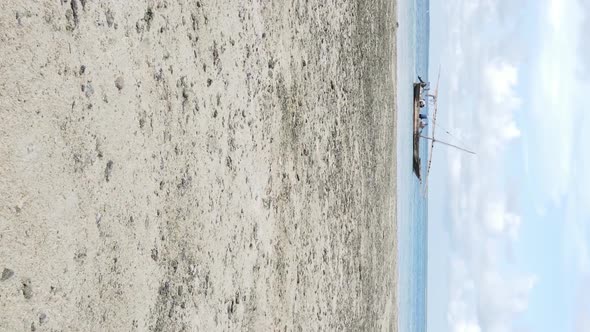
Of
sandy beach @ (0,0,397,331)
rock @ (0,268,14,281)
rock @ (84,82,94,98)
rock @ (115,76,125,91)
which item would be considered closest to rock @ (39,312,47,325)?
sandy beach @ (0,0,397,331)

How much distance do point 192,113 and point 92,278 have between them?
40.9 inches

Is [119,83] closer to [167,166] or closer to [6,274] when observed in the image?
[167,166]

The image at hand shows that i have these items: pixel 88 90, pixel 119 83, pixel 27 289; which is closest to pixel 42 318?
pixel 27 289

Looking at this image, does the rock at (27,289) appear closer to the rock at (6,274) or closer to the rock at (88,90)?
the rock at (6,274)

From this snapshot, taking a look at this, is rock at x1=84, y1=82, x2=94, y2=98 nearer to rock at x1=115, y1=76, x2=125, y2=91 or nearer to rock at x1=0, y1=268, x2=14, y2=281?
rock at x1=115, y1=76, x2=125, y2=91

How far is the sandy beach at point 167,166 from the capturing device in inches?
76.4

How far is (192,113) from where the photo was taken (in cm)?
299

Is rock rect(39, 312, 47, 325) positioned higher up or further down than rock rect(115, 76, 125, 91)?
further down

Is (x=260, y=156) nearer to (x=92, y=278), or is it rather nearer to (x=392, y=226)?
(x=92, y=278)

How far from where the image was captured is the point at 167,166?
9.03 feet

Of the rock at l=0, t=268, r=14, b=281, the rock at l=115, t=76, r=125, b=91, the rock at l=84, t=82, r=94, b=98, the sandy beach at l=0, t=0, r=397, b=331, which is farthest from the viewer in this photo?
the rock at l=115, t=76, r=125, b=91

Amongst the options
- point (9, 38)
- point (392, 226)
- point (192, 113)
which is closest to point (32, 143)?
point (9, 38)

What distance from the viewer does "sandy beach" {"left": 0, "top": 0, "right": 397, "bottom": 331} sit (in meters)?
1.94

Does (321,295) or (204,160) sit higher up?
(204,160)
